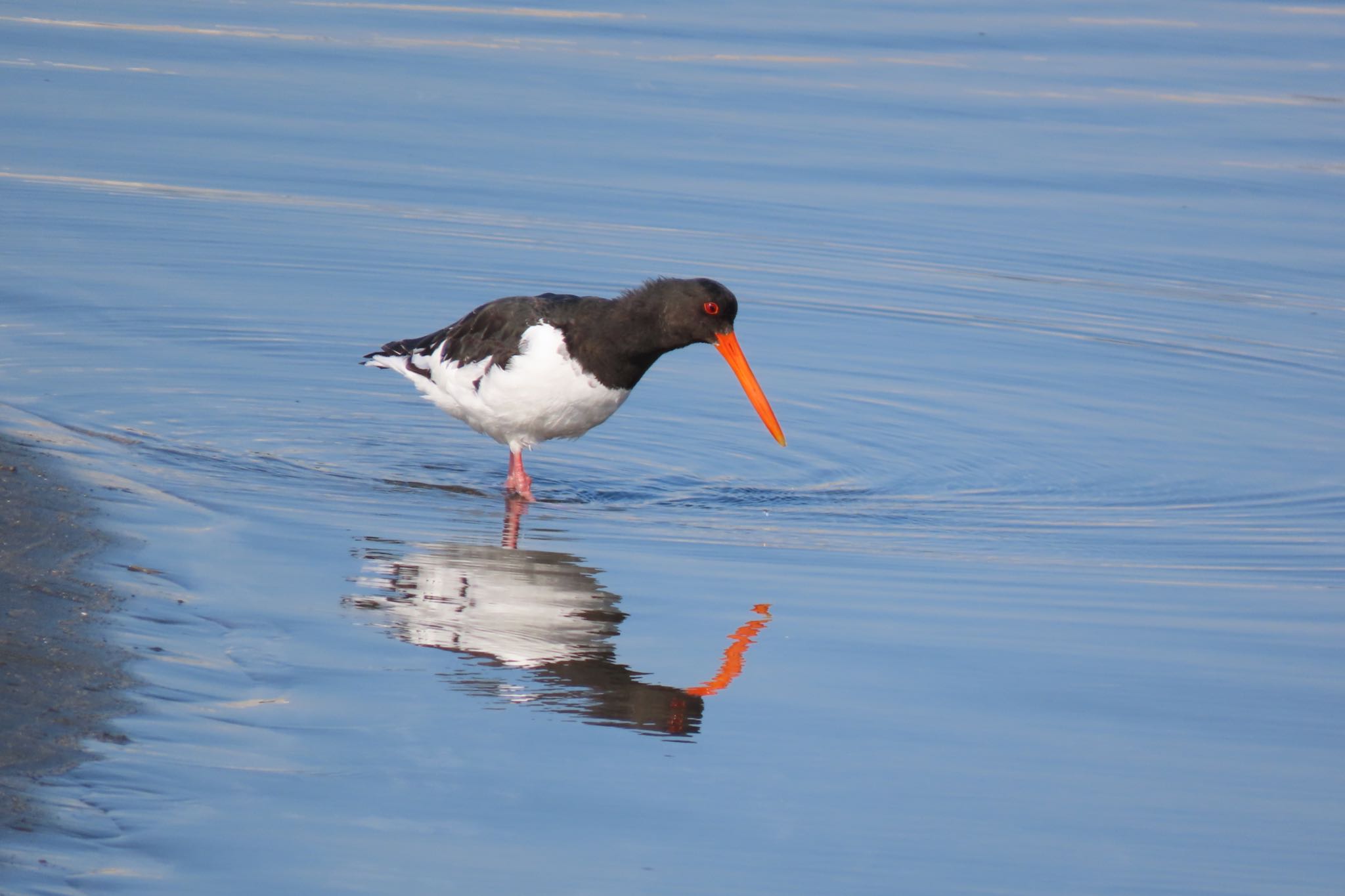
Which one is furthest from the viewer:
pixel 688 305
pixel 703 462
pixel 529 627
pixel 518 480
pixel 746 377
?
pixel 703 462

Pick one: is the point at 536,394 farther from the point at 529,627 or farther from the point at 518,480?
the point at 529,627

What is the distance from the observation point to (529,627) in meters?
6.10

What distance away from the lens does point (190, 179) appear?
13352 millimetres

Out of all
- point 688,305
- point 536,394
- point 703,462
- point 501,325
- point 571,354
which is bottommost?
point 703,462

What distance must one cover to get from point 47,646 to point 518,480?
10.6ft

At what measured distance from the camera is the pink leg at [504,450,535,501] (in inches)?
321

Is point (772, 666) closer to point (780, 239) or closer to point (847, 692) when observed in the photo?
point (847, 692)

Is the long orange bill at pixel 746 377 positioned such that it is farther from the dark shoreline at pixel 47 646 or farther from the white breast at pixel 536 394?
the dark shoreline at pixel 47 646

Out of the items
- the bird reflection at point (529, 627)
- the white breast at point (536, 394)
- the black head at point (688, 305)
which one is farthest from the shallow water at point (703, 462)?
the black head at point (688, 305)

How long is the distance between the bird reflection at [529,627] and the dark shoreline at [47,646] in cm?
90

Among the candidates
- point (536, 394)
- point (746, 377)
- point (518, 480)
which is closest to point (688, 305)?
point (746, 377)

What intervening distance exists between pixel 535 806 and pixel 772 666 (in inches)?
52.8

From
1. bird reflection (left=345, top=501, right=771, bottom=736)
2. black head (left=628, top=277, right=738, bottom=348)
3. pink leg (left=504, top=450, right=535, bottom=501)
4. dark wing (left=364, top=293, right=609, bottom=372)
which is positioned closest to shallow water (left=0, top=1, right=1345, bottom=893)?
bird reflection (left=345, top=501, right=771, bottom=736)

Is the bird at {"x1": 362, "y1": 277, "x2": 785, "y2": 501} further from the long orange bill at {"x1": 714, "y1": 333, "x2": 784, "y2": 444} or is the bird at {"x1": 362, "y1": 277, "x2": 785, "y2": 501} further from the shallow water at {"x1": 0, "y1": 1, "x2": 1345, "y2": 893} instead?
the shallow water at {"x1": 0, "y1": 1, "x2": 1345, "y2": 893}
